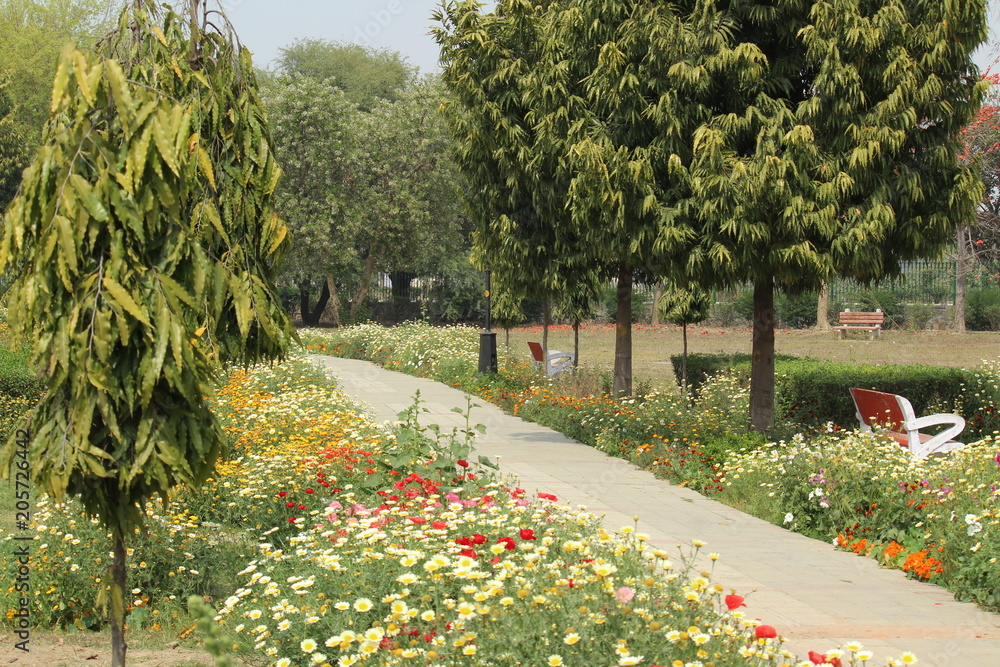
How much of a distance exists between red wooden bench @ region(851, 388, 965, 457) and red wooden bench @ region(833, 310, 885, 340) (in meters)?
19.8

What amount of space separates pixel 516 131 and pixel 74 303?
8720 millimetres

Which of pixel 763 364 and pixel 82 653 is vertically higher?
pixel 763 364

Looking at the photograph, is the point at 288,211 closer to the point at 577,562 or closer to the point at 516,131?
the point at 516,131

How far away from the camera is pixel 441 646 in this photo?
325 centimetres

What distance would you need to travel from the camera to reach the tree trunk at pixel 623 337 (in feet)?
39.6

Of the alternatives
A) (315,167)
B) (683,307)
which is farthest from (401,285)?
(683,307)

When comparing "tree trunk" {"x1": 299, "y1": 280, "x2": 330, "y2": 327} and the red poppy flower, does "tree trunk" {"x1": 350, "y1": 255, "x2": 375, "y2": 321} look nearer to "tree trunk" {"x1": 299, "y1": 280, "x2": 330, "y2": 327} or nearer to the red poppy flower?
"tree trunk" {"x1": 299, "y1": 280, "x2": 330, "y2": 327}

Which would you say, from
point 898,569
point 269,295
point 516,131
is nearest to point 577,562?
point 269,295

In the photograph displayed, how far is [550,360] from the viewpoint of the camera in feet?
56.1

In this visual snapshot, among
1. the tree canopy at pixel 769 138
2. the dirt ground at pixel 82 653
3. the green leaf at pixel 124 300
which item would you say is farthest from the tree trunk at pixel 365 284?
the green leaf at pixel 124 300

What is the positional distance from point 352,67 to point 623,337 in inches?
1515

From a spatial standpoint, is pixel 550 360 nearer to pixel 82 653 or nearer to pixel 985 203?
pixel 82 653

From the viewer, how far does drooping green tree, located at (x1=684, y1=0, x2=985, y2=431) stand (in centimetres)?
817

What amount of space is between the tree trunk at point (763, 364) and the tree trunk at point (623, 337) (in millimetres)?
2524
